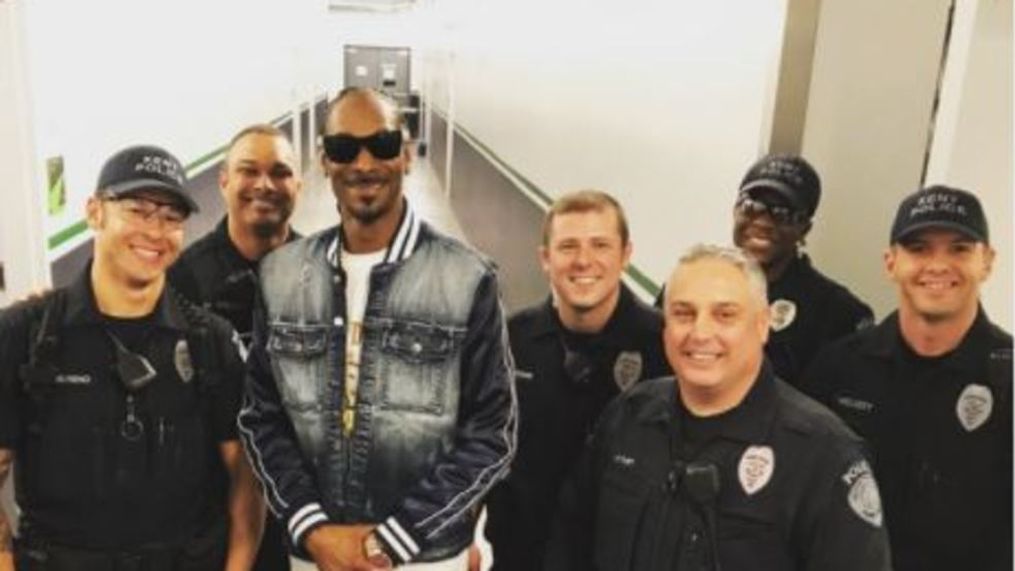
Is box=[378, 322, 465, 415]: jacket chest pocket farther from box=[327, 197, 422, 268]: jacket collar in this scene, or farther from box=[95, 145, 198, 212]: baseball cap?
box=[95, 145, 198, 212]: baseball cap

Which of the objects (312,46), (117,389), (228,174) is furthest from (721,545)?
(312,46)

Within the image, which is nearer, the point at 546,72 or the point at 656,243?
the point at 656,243

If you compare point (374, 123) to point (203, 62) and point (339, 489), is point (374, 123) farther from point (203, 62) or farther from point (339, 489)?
point (203, 62)

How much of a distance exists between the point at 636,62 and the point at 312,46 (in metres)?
10.1

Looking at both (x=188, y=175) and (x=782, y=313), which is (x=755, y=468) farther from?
(x=188, y=175)

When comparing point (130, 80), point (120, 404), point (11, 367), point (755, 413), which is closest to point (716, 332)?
point (755, 413)

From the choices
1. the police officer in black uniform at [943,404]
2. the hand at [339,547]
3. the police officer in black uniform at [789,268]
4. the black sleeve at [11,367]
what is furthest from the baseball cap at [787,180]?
the black sleeve at [11,367]

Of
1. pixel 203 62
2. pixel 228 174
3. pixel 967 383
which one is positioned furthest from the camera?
pixel 203 62

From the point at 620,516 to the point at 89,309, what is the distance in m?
1.03

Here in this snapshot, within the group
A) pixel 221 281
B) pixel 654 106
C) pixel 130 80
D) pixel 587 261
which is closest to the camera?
pixel 587 261

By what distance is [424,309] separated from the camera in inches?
62.6

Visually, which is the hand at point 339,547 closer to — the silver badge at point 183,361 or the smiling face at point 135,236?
the silver badge at point 183,361

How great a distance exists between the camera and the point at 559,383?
1.86 m

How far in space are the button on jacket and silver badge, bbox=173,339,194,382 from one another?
0.79 meters
